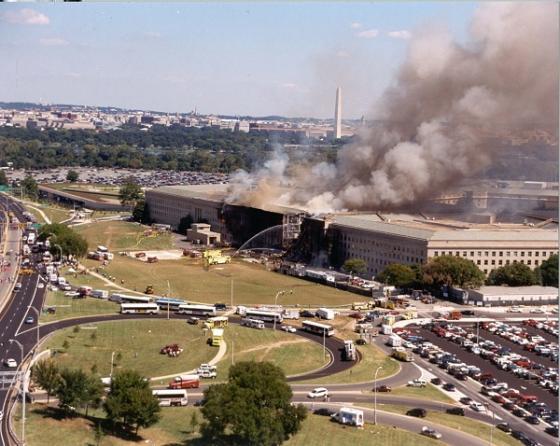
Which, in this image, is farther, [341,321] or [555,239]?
[555,239]

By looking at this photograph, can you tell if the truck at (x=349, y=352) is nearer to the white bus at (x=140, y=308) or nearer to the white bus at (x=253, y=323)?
the white bus at (x=253, y=323)

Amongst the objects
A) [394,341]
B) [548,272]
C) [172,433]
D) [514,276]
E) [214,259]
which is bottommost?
[172,433]

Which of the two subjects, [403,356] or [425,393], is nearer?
[425,393]

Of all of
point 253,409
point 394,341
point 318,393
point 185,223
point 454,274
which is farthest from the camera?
point 185,223

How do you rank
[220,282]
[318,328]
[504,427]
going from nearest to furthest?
[504,427] → [318,328] → [220,282]

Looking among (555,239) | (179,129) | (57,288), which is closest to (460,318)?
(555,239)

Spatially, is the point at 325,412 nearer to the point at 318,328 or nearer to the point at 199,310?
the point at 318,328

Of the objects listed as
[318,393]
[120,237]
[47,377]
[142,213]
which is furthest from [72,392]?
[142,213]

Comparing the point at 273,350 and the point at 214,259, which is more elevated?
the point at 214,259

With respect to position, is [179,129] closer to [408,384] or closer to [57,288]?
[57,288]
